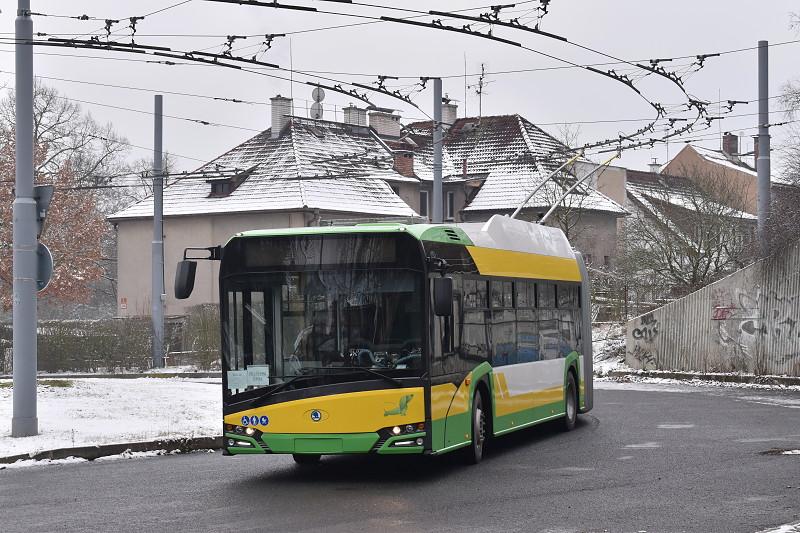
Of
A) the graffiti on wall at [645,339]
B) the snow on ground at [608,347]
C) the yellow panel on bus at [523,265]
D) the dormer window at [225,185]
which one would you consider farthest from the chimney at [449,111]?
the yellow panel on bus at [523,265]

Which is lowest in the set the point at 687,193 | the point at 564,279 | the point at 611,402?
the point at 611,402

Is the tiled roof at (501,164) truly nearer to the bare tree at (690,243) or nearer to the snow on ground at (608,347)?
the bare tree at (690,243)

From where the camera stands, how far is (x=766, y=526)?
1065cm

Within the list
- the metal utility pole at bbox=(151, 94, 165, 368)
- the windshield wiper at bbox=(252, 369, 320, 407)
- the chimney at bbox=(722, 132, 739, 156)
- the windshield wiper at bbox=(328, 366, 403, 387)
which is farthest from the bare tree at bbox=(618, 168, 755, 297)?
the chimney at bbox=(722, 132, 739, 156)

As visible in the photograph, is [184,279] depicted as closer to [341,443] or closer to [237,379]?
[237,379]

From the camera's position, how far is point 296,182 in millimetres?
59156

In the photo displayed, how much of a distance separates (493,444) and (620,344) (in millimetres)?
24028

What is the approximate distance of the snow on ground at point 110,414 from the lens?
1758 cm

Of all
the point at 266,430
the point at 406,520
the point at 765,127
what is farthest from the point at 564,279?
the point at 765,127

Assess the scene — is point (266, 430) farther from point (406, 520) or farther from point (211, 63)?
point (211, 63)

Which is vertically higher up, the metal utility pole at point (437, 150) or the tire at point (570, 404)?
the metal utility pole at point (437, 150)

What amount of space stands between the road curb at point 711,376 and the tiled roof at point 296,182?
21389 millimetres

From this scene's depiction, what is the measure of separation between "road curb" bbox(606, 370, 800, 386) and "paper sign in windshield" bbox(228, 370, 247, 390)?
21.9 metres

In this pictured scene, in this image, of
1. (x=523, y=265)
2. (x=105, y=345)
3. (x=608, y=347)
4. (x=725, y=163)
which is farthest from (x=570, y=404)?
(x=725, y=163)
